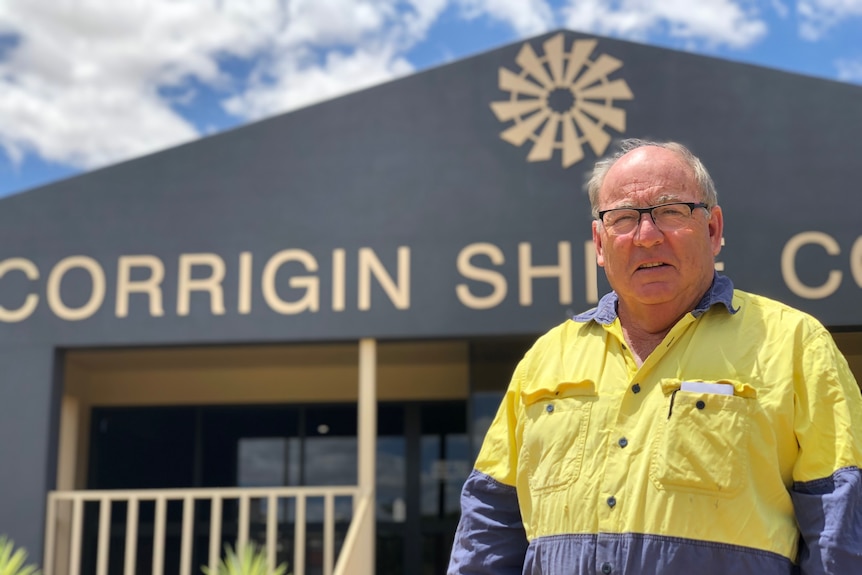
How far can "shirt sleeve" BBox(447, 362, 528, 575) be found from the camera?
2.00 m

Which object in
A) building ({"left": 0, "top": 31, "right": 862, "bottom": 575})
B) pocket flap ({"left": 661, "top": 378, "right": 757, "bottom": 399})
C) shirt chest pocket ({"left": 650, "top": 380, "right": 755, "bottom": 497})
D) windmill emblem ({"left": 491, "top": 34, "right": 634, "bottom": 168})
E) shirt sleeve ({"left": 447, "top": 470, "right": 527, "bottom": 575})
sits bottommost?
shirt sleeve ({"left": 447, "top": 470, "right": 527, "bottom": 575})

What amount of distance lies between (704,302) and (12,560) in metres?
6.22

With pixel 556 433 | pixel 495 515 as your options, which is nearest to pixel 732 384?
pixel 556 433

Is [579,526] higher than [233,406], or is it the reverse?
[233,406]

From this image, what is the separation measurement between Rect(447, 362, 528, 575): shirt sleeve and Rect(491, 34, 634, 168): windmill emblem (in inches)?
212

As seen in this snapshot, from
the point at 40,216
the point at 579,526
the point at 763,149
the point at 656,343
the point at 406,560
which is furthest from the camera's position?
the point at 406,560

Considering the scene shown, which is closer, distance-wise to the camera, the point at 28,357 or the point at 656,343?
the point at 656,343

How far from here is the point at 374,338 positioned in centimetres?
719

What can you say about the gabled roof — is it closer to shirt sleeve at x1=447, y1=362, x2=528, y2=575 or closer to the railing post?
the railing post

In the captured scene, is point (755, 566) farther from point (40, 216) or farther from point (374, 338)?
point (40, 216)

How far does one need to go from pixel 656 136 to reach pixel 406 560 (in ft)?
16.7

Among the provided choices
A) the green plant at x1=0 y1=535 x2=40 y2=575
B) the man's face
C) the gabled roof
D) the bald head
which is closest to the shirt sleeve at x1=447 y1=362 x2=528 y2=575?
the man's face

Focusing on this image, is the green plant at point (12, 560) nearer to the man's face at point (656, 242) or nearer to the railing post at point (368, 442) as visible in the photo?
the railing post at point (368, 442)

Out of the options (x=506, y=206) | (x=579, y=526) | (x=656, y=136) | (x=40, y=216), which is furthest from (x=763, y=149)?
(x=579, y=526)
